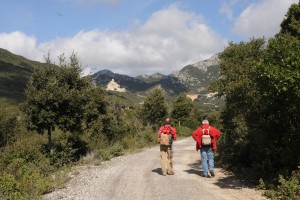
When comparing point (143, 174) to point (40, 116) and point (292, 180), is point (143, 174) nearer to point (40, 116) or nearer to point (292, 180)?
point (292, 180)

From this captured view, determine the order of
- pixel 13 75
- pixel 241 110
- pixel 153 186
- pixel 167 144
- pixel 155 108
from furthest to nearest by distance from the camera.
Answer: pixel 13 75, pixel 155 108, pixel 241 110, pixel 167 144, pixel 153 186

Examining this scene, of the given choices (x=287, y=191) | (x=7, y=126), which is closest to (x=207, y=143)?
(x=287, y=191)

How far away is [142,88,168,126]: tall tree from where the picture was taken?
5094 centimetres

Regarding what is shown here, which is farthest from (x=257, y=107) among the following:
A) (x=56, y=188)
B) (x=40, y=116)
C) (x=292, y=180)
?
(x=40, y=116)

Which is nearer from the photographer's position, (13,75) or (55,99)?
(55,99)

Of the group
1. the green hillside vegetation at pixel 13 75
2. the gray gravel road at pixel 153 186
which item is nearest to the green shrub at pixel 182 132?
the gray gravel road at pixel 153 186

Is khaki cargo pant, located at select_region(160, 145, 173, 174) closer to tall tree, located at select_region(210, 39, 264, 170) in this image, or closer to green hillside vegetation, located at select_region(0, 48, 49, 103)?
tall tree, located at select_region(210, 39, 264, 170)

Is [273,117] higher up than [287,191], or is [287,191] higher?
[273,117]

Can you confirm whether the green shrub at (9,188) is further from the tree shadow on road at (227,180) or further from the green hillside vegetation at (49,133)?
the tree shadow on road at (227,180)

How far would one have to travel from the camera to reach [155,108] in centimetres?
5094

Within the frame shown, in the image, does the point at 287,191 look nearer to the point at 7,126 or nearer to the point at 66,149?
the point at 66,149

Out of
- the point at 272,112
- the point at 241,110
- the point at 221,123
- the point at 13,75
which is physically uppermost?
the point at 13,75

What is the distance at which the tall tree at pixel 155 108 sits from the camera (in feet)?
167

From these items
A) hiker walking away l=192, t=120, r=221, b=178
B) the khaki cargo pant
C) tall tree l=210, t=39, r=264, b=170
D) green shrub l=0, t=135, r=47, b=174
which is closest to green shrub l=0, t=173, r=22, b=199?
green shrub l=0, t=135, r=47, b=174
